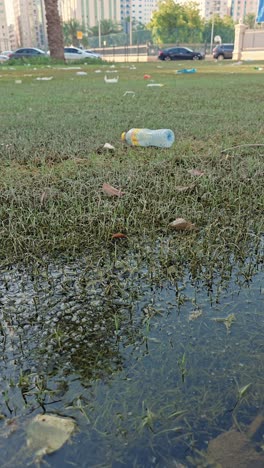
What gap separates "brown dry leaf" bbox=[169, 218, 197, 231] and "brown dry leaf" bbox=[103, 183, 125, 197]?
0.45 meters

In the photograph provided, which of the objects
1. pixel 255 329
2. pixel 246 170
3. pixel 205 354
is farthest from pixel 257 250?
pixel 246 170

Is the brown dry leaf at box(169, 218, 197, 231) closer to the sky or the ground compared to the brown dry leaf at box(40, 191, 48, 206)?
closer to the ground

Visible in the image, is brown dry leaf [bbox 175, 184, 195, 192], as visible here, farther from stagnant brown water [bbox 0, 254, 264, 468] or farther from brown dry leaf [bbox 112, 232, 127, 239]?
stagnant brown water [bbox 0, 254, 264, 468]

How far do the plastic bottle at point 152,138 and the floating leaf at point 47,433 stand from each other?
271 cm

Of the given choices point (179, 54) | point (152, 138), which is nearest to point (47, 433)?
point (152, 138)

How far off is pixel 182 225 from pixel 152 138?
1622 mm

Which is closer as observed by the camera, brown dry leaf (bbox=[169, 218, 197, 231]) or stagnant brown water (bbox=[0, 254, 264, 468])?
stagnant brown water (bbox=[0, 254, 264, 468])

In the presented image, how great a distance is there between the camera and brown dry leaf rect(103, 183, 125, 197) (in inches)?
93.5

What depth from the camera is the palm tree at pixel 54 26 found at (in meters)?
19.0

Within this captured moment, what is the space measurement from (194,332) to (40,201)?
4.37 feet

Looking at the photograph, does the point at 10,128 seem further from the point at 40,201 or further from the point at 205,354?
the point at 205,354

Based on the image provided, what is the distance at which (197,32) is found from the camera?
71562 mm

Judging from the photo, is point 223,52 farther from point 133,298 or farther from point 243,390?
point 243,390

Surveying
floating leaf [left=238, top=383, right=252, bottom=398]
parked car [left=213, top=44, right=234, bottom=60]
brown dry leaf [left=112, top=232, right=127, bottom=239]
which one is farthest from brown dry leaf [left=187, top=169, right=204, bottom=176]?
parked car [left=213, top=44, right=234, bottom=60]
